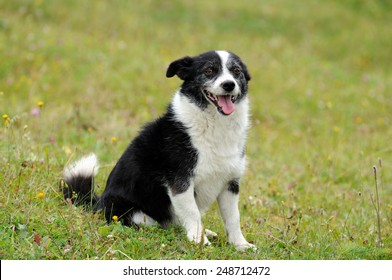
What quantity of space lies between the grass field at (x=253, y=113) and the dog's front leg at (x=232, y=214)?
16cm

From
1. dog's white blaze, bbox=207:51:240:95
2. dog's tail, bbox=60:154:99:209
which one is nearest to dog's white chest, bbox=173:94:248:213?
dog's white blaze, bbox=207:51:240:95

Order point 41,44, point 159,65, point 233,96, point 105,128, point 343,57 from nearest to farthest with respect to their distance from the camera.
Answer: point 233,96 → point 105,128 → point 41,44 → point 159,65 → point 343,57

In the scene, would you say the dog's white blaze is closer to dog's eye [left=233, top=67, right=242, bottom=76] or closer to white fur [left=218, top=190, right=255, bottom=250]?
dog's eye [left=233, top=67, right=242, bottom=76]

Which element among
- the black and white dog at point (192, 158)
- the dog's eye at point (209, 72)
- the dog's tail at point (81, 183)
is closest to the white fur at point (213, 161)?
the black and white dog at point (192, 158)

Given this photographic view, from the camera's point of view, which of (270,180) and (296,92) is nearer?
(270,180)

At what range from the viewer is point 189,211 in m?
4.30

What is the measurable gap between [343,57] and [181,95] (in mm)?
10348

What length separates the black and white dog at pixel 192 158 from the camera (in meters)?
4.32

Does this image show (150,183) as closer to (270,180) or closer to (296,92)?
(270,180)

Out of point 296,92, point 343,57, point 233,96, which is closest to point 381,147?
point 296,92

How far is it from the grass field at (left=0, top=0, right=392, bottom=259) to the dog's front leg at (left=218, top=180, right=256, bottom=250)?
0.52 feet

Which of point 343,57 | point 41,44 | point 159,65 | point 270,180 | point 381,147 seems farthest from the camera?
point 343,57

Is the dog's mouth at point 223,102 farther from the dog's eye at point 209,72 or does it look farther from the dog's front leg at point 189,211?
the dog's front leg at point 189,211

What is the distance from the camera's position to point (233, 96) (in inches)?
173
